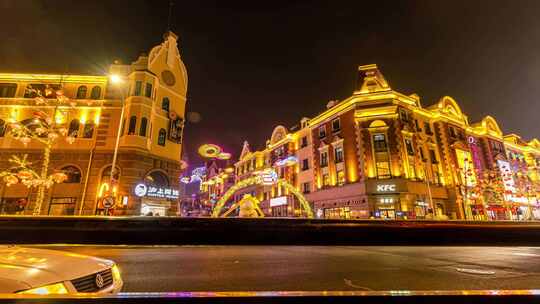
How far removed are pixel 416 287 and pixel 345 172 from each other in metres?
30.5

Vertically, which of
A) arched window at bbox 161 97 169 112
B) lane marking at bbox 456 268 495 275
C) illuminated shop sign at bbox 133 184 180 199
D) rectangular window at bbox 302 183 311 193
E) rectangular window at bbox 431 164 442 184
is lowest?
lane marking at bbox 456 268 495 275

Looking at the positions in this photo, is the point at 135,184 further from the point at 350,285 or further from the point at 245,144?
the point at 245,144

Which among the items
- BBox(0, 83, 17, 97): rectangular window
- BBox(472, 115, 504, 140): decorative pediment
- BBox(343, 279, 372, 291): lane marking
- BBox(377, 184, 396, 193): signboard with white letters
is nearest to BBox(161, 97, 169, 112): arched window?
BBox(0, 83, 17, 97): rectangular window

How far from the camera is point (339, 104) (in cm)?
3634

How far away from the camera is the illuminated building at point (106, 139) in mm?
22750

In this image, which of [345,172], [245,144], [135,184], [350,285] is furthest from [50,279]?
[245,144]

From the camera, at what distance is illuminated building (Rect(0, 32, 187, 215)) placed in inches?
896

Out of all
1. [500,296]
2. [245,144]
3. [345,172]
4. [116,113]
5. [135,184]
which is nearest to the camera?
[500,296]

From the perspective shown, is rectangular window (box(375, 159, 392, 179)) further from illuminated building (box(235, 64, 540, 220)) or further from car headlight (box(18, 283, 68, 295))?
car headlight (box(18, 283, 68, 295))

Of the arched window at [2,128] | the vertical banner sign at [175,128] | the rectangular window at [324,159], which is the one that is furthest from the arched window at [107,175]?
the rectangular window at [324,159]

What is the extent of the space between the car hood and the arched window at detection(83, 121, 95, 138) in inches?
1006

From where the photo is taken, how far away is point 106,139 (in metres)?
24.5

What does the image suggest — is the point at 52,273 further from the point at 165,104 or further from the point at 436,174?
the point at 436,174

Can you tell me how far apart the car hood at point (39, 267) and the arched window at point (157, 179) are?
74.0 feet
